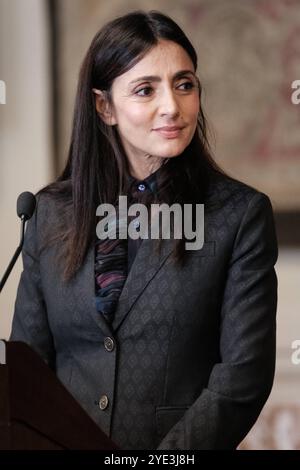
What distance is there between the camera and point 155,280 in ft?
6.33

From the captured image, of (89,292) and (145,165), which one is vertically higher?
(145,165)

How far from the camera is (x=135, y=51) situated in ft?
6.38

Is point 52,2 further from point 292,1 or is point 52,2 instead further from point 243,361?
point 243,361

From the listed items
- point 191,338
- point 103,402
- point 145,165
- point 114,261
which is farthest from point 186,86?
Answer: point 103,402

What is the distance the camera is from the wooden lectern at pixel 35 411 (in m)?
1.50

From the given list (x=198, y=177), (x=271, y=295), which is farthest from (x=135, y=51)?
(x=271, y=295)

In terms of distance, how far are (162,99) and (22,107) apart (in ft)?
3.82

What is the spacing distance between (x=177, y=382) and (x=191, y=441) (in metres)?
0.12

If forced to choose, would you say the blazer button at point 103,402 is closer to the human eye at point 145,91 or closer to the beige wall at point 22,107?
the human eye at point 145,91

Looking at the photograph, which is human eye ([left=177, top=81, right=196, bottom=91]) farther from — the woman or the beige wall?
the beige wall

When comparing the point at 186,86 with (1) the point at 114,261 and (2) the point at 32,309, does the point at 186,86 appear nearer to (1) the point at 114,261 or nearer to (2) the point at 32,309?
(1) the point at 114,261

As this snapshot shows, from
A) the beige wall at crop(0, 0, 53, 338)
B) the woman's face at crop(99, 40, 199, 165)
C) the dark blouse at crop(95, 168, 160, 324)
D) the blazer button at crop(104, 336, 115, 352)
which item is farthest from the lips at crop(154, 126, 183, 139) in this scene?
the beige wall at crop(0, 0, 53, 338)

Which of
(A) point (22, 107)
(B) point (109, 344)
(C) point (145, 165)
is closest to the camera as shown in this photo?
(B) point (109, 344)

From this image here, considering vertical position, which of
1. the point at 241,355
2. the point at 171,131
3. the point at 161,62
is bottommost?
the point at 241,355
